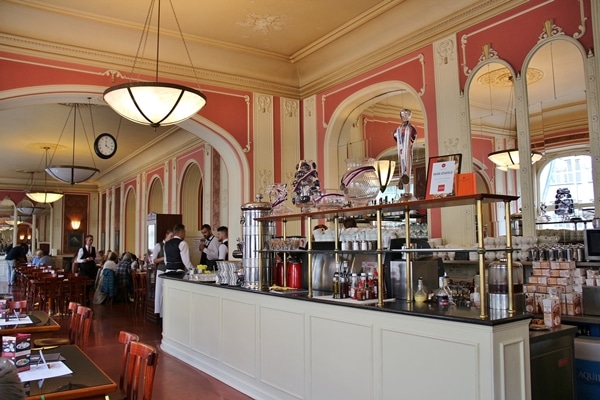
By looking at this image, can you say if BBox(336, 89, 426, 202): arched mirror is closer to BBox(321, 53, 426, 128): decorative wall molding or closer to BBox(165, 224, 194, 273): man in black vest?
BBox(321, 53, 426, 128): decorative wall molding

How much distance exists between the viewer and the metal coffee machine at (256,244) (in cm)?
509

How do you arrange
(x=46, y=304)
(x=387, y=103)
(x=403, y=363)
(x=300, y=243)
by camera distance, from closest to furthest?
(x=403, y=363) < (x=300, y=243) < (x=387, y=103) < (x=46, y=304)

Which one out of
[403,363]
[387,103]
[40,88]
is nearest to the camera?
[403,363]

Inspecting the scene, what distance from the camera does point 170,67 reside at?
25.0ft

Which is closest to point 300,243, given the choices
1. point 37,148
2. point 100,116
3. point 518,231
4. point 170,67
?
point 518,231

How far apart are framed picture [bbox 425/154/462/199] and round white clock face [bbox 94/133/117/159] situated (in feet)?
27.4

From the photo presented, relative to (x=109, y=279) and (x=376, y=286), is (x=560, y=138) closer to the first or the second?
(x=376, y=286)

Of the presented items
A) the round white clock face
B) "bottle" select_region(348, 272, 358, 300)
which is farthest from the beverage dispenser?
the round white clock face

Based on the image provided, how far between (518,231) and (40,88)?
6248mm

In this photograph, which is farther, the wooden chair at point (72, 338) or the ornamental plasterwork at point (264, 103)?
the ornamental plasterwork at point (264, 103)

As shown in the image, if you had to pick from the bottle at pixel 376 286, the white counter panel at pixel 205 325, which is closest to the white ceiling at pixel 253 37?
the bottle at pixel 376 286

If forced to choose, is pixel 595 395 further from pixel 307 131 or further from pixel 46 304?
pixel 46 304

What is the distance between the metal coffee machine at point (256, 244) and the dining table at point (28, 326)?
1.85 meters

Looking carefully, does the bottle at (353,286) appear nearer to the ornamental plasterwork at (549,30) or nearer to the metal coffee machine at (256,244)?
the metal coffee machine at (256,244)
